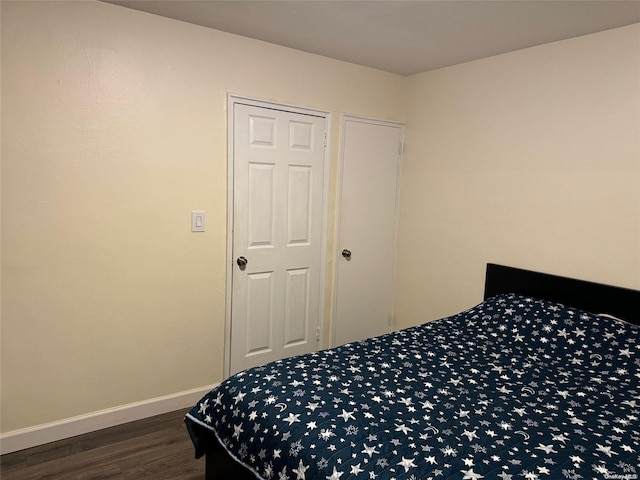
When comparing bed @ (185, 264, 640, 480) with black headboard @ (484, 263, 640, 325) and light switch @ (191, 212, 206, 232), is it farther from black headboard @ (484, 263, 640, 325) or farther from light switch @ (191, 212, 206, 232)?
light switch @ (191, 212, 206, 232)

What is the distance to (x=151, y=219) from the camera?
2.68 m

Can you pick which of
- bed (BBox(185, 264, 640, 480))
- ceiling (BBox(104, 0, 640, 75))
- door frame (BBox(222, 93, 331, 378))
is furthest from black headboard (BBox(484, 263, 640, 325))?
ceiling (BBox(104, 0, 640, 75))

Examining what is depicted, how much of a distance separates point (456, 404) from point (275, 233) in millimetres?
1764

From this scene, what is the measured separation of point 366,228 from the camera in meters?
3.65

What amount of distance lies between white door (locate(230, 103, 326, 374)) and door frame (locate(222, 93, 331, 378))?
24mm

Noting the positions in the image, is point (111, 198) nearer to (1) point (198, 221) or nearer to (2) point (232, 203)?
(1) point (198, 221)

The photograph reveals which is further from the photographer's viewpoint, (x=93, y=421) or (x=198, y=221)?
(x=198, y=221)

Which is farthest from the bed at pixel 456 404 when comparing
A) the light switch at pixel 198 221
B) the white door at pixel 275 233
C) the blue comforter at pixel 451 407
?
the light switch at pixel 198 221

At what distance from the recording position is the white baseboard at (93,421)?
239cm

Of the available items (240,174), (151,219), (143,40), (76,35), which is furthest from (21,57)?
(240,174)

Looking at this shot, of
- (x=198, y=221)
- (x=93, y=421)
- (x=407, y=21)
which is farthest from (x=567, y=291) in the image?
(x=93, y=421)

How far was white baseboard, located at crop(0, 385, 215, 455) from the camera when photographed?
7.86ft

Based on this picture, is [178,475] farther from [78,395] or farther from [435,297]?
[435,297]

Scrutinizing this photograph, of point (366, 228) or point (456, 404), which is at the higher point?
point (366, 228)
